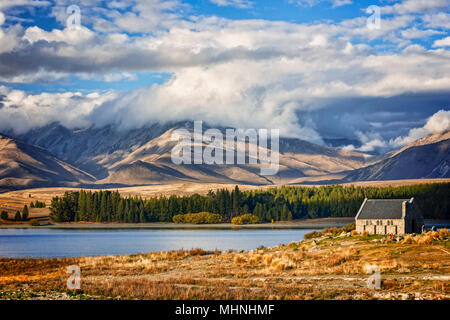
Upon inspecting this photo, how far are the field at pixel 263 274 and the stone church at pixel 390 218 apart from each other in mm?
14778

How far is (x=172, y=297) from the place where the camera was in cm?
3409

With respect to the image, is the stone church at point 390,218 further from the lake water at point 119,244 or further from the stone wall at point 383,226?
the lake water at point 119,244

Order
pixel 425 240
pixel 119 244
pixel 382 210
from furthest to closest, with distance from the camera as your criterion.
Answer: pixel 119 244 → pixel 382 210 → pixel 425 240

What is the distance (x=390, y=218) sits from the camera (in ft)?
263

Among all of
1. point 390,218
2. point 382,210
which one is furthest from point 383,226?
point 382,210

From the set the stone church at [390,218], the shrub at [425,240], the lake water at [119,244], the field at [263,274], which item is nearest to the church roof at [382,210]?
the stone church at [390,218]

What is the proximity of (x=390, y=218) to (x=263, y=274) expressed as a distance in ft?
128

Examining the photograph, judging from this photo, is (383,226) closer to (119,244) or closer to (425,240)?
(425,240)

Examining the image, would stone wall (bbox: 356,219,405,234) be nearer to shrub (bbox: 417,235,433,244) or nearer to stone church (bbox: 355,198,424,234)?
stone church (bbox: 355,198,424,234)

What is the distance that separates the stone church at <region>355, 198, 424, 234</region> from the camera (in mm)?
79250

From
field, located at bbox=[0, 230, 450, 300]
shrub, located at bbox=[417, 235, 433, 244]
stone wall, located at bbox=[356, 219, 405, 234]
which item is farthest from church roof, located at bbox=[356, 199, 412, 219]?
shrub, located at bbox=[417, 235, 433, 244]

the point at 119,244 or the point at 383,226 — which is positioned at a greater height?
the point at 383,226
